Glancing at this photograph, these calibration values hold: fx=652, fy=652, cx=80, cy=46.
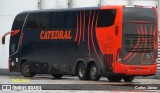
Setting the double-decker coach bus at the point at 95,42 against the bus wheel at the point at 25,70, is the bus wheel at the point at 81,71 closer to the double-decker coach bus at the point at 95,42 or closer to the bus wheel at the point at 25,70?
the double-decker coach bus at the point at 95,42

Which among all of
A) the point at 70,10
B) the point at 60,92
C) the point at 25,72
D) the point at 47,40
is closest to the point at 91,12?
the point at 70,10

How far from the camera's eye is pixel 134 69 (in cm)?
2750

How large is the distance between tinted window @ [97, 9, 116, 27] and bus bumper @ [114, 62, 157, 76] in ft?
5.74

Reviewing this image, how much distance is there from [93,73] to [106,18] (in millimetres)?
2565

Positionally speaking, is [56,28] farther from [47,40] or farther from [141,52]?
[141,52]

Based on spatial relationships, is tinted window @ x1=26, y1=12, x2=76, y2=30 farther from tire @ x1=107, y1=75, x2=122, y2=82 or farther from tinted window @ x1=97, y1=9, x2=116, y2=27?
tire @ x1=107, y1=75, x2=122, y2=82

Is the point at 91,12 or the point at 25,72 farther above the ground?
the point at 91,12

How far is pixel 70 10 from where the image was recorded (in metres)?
29.7

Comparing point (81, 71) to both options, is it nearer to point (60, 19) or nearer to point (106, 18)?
point (60, 19)

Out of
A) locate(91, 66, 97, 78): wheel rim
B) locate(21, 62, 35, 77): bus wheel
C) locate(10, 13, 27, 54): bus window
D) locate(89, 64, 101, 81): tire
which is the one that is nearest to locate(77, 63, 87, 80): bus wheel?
locate(89, 64, 101, 81): tire

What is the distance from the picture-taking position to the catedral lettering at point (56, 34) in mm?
29812

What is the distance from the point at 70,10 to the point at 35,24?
117 inches

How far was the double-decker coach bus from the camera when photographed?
27297 mm

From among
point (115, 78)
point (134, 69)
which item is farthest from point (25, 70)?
point (134, 69)
